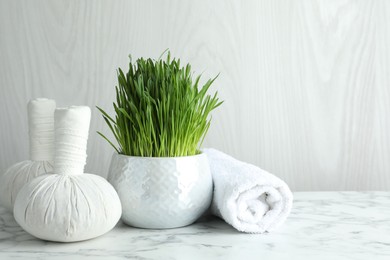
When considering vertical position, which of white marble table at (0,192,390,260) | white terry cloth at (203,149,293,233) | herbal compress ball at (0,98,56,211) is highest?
herbal compress ball at (0,98,56,211)

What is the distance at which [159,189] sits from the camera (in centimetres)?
80

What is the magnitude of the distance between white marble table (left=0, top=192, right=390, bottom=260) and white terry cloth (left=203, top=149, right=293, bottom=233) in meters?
0.02

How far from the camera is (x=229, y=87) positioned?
1163 mm

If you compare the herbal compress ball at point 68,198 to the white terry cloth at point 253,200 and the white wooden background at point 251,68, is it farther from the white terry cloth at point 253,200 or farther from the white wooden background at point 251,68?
the white wooden background at point 251,68

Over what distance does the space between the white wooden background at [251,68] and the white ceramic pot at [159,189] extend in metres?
0.34

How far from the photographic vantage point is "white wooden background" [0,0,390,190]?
1116 mm

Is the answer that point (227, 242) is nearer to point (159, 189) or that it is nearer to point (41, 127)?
point (159, 189)

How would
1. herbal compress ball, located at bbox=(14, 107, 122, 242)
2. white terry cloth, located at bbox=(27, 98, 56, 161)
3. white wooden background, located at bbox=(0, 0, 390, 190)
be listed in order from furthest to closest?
white wooden background, located at bbox=(0, 0, 390, 190) < white terry cloth, located at bbox=(27, 98, 56, 161) < herbal compress ball, located at bbox=(14, 107, 122, 242)

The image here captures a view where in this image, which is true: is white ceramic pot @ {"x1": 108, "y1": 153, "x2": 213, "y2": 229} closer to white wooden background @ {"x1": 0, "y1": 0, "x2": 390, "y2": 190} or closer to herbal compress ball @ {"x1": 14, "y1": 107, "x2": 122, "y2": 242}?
herbal compress ball @ {"x1": 14, "y1": 107, "x2": 122, "y2": 242}

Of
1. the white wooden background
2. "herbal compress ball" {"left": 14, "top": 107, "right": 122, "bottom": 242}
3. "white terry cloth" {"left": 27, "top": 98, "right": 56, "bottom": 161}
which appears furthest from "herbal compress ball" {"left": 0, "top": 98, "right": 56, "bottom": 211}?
the white wooden background

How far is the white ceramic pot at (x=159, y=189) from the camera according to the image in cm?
80

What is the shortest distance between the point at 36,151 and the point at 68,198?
0.20 metres

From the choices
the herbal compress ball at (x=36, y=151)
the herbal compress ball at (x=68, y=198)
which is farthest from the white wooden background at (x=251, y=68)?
the herbal compress ball at (x=68, y=198)

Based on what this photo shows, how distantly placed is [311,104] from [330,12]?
8.2 inches
